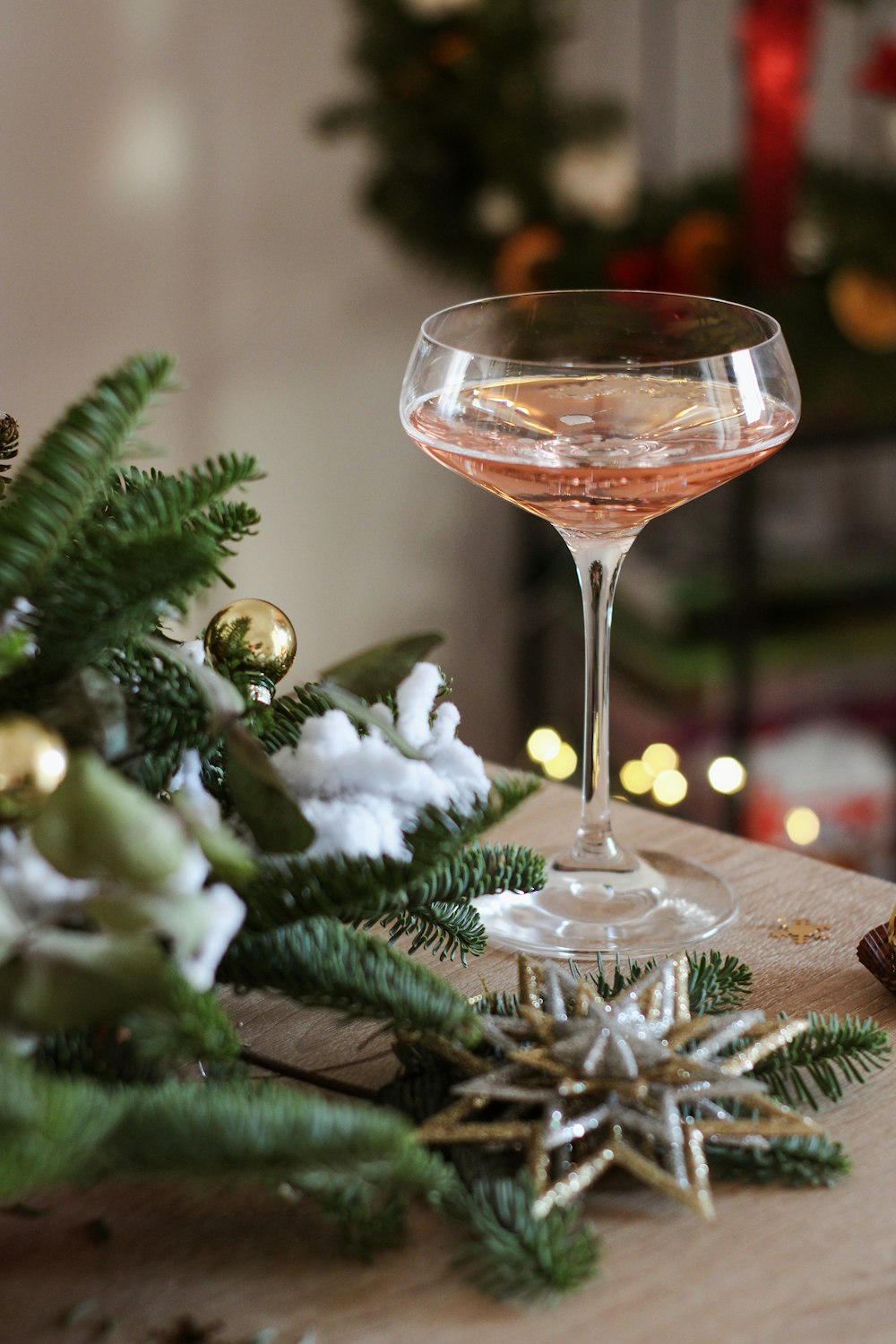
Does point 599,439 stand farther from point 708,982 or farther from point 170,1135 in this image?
point 170,1135

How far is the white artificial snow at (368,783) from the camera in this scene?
1.18ft

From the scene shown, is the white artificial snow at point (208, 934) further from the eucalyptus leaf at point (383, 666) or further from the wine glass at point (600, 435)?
the wine glass at point (600, 435)

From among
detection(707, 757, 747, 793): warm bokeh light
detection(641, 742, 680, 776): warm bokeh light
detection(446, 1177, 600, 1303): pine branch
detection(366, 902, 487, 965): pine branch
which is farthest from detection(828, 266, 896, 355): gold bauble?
detection(446, 1177, 600, 1303): pine branch

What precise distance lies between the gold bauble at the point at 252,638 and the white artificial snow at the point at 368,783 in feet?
0.37

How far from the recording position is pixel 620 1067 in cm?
37

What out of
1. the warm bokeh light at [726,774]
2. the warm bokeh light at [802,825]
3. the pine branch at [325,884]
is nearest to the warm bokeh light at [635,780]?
the warm bokeh light at [726,774]

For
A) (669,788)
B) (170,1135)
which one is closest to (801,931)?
(170,1135)

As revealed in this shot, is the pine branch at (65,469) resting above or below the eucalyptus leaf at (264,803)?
above

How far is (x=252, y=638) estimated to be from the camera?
1.63ft

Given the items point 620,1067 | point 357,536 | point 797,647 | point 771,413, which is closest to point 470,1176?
point 620,1067

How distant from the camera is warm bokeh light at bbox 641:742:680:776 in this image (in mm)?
1515

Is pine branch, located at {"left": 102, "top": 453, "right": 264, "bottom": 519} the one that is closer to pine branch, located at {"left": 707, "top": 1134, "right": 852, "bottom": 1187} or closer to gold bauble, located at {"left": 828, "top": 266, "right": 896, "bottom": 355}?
pine branch, located at {"left": 707, "top": 1134, "right": 852, "bottom": 1187}

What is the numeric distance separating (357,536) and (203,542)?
174 centimetres

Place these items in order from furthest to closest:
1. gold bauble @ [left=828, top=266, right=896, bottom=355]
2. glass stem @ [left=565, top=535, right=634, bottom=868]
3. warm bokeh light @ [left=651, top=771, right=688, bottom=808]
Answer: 1. gold bauble @ [left=828, top=266, right=896, bottom=355]
2. warm bokeh light @ [left=651, top=771, right=688, bottom=808]
3. glass stem @ [left=565, top=535, right=634, bottom=868]
